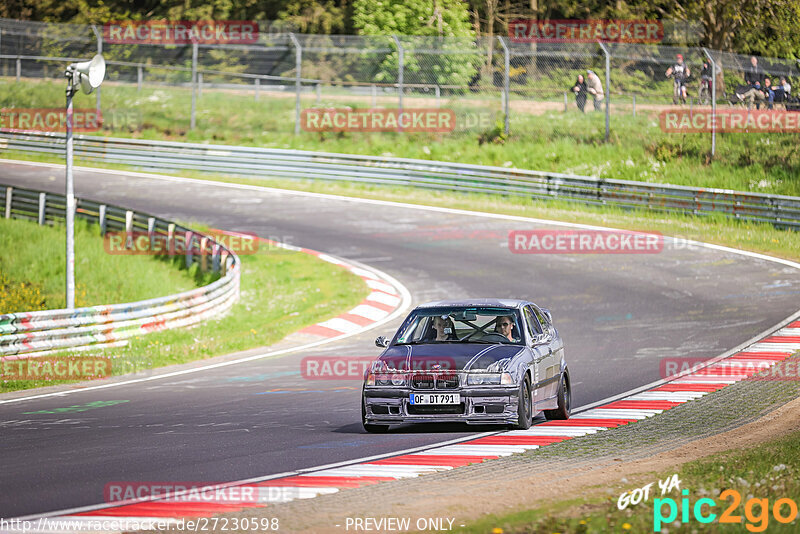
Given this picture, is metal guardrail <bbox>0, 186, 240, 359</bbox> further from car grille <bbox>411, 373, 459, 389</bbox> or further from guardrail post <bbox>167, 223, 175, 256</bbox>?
car grille <bbox>411, 373, 459, 389</bbox>

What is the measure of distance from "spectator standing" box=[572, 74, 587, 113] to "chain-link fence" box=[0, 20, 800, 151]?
47 millimetres

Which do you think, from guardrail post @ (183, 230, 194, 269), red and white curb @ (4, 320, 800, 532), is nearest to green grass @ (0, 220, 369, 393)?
guardrail post @ (183, 230, 194, 269)

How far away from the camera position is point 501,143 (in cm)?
3741

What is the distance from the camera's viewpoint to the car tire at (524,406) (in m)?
10.9

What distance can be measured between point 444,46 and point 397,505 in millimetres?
30400

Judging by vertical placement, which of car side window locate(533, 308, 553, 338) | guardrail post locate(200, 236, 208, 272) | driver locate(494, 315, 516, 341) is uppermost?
driver locate(494, 315, 516, 341)

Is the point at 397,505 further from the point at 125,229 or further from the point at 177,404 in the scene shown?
the point at 125,229

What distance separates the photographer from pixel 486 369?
10.8 m

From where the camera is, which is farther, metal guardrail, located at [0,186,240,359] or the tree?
the tree

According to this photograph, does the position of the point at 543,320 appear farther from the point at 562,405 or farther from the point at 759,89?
the point at 759,89

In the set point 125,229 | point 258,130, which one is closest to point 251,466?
point 125,229

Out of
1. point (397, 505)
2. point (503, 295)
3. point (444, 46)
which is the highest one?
point (444, 46)

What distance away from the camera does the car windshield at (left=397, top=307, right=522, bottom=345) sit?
11.7 meters

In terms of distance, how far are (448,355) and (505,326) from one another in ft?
3.33
